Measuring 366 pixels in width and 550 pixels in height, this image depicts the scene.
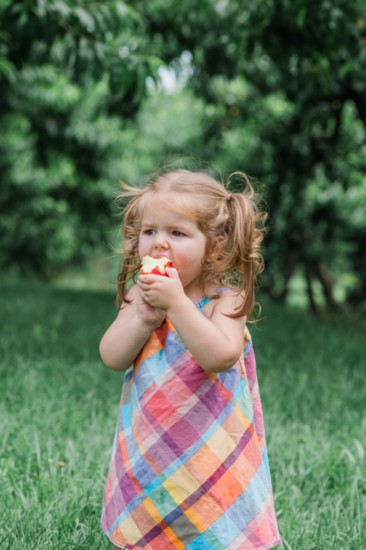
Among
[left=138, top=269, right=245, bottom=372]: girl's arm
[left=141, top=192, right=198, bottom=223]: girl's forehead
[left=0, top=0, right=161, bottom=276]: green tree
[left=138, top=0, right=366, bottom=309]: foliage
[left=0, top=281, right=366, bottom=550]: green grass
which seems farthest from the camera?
[left=138, top=0, right=366, bottom=309]: foliage

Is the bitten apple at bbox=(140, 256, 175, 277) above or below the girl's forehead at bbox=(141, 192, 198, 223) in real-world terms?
below

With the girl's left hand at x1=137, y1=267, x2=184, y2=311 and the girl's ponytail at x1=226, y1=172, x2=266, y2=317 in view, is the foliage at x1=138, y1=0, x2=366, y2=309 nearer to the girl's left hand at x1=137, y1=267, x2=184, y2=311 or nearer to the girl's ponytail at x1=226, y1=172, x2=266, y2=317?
the girl's ponytail at x1=226, y1=172, x2=266, y2=317

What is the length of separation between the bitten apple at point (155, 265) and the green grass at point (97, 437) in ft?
3.04

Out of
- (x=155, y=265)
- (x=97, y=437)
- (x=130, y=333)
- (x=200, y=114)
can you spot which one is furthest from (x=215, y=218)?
(x=200, y=114)

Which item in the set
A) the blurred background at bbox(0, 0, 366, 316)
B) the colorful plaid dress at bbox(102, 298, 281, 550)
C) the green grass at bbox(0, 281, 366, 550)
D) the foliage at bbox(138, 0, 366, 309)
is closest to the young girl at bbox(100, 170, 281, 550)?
the colorful plaid dress at bbox(102, 298, 281, 550)

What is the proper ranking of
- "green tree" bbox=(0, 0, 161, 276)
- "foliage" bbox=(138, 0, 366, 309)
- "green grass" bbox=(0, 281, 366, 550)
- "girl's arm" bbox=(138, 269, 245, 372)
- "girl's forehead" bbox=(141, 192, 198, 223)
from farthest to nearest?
"foliage" bbox=(138, 0, 366, 309) < "green tree" bbox=(0, 0, 161, 276) < "green grass" bbox=(0, 281, 366, 550) < "girl's forehead" bbox=(141, 192, 198, 223) < "girl's arm" bbox=(138, 269, 245, 372)

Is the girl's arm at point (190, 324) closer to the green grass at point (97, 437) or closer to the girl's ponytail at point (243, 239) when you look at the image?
the girl's ponytail at point (243, 239)

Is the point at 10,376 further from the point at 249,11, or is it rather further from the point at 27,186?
the point at 27,186

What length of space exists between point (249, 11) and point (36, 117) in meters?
6.71

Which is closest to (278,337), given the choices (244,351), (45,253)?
(244,351)

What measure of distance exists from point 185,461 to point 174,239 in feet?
1.71

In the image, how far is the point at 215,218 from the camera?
5.67ft

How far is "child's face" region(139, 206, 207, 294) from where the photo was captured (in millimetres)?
1670

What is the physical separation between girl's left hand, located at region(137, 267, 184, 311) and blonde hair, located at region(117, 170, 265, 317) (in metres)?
0.18
